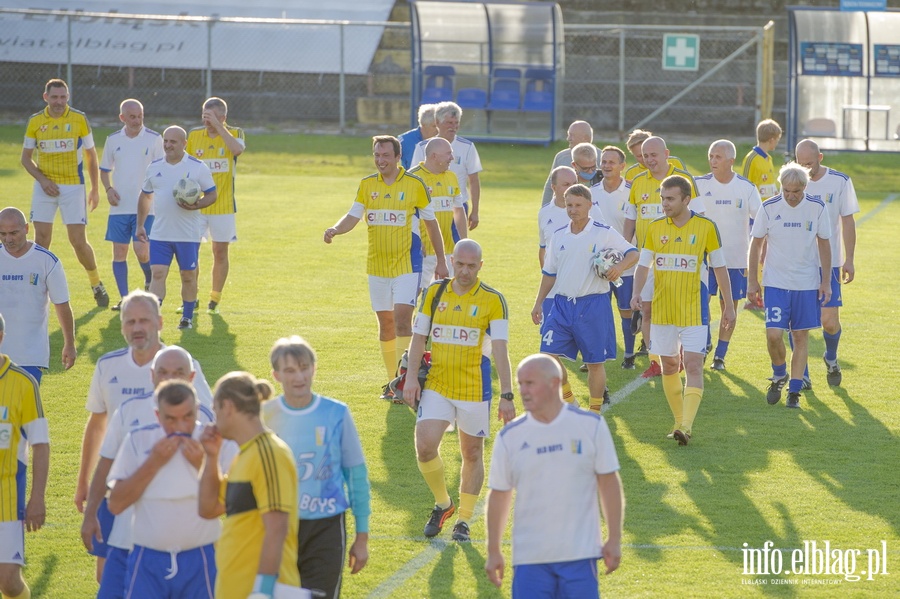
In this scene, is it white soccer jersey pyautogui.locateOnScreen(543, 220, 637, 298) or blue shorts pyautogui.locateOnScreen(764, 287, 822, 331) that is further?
blue shorts pyautogui.locateOnScreen(764, 287, 822, 331)

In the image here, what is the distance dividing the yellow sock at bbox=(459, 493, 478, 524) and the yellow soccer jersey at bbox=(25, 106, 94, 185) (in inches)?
313

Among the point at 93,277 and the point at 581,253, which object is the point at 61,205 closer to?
the point at 93,277

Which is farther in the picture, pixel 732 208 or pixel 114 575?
pixel 732 208

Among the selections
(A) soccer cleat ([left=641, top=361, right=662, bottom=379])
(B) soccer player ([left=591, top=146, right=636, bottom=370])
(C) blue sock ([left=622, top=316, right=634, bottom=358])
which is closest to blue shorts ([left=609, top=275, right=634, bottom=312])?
(B) soccer player ([left=591, top=146, right=636, bottom=370])

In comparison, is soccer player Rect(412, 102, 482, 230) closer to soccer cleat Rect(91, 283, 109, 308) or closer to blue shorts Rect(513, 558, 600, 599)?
soccer cleat Rect(91, 283, 109, 308)

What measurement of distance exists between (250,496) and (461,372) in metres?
2.94

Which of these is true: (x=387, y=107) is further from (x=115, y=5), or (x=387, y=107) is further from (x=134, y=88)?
(x=115, y=5)

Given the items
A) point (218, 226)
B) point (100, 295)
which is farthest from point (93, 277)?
point (218, 226)

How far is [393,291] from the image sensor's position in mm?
10461

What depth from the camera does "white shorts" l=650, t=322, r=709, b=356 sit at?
361 inches

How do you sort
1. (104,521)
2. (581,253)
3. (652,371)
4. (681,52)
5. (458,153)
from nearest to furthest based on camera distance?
(104,521) < (581,253) < (652,371) < (458,153) < (681,52)

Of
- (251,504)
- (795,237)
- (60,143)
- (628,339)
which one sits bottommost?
(628,339)

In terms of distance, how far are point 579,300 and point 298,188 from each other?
50.2ft

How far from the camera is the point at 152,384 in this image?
5.78 meters
